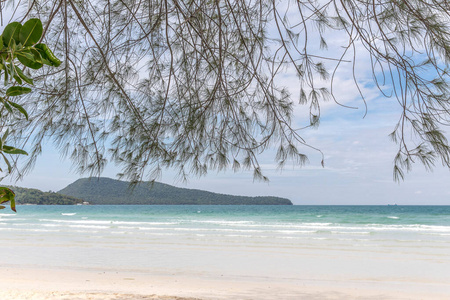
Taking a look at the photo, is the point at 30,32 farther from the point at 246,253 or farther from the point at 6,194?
the point at 246,253

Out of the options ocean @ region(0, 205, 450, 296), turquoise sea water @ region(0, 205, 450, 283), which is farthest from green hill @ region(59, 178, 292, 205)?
ocean @ region(0, 205, 450, 296)

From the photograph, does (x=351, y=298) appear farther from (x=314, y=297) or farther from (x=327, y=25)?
(x=327, y=25)

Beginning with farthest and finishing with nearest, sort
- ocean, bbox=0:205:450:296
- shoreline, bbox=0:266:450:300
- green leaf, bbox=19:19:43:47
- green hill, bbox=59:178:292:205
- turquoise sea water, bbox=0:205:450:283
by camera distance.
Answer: green hill, bbox=59:178:292:205, turquoise sea water, bbox=0:205:450:283, ocean, bbox=0:205:450:296, shoreline, bbox=0:266:450:300, green leaf, bbox=19:19:43:47

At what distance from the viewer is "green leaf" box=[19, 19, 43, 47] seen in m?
0.74

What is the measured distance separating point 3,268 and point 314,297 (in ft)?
16.0

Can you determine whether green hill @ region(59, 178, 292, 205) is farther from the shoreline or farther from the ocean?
the shoreline

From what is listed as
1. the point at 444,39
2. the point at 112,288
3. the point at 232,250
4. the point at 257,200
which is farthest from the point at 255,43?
the point at 257,200

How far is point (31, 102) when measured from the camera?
2.86 meters

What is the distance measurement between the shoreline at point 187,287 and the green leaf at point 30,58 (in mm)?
3888

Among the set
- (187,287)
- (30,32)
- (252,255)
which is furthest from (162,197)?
(30,32)

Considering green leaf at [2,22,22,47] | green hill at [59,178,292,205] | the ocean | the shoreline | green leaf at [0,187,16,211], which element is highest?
green hill at [59,178,292,205]

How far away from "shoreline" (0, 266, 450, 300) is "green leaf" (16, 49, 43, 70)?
3.89 meters

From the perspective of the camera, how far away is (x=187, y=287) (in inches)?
222

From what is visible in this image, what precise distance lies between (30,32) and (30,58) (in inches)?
1.7
